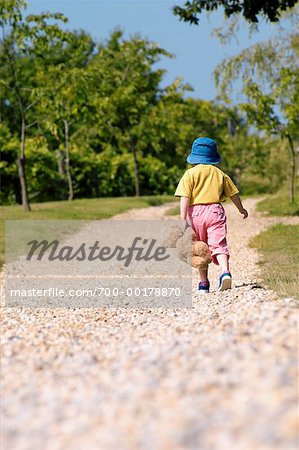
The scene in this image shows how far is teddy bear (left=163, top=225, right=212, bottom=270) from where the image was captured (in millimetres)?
8703

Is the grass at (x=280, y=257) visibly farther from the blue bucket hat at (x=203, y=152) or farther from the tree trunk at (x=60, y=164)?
the tree trunk at (x=60, y=164)

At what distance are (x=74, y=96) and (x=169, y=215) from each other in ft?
22.3

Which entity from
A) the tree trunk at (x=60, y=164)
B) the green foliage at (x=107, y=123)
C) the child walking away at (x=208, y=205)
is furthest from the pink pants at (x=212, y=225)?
the tree trunk at (x=60, y=164)

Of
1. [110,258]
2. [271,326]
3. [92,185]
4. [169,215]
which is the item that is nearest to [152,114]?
[92,185]

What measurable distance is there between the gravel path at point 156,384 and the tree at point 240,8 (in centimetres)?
977

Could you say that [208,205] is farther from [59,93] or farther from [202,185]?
[59,93]

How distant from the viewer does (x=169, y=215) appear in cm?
2628

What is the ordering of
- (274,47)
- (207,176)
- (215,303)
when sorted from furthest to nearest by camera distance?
(274,47), (207,176), (215,303)

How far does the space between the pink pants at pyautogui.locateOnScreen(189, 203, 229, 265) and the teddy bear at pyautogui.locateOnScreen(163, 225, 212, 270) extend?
0.08 meters

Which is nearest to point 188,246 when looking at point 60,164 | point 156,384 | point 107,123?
point 156,384

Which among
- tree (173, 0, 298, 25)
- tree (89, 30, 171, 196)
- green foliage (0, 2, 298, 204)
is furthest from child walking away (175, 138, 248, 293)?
tree (89, 30, 171, 196)

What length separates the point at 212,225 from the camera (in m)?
8.66

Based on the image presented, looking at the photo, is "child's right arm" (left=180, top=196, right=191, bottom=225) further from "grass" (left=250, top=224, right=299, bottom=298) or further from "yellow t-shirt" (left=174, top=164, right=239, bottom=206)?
"grass" (left=250, top=224, right=299, bottom=298)

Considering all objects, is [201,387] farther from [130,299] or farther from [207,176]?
[130,299]
